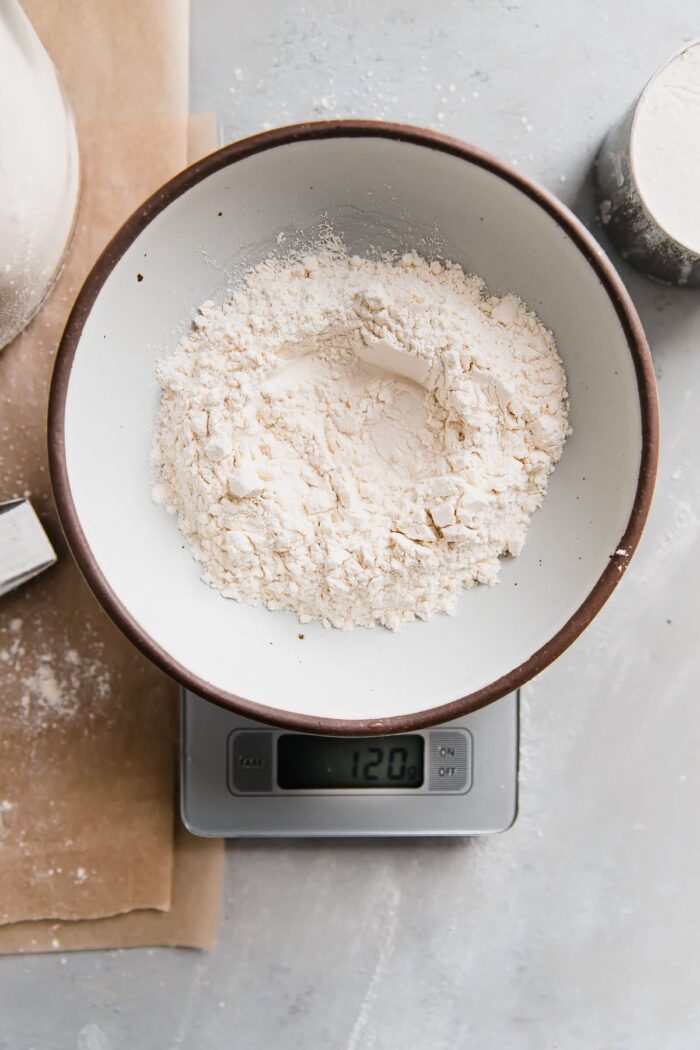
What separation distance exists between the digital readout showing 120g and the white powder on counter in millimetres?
596

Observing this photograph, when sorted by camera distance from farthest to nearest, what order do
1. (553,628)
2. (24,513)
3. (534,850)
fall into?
(534,850) → (24,513) → (553,628)

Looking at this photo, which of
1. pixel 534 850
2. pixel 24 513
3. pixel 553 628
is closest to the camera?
pixel 553 628

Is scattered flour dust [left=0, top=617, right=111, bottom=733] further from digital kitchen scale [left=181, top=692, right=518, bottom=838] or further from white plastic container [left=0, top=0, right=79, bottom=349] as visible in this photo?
white plastic container [left=0, top=0, right=79, bottom=349]

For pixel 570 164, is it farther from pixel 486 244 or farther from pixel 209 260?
pixel 209 260

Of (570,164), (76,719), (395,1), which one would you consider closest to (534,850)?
(76,719)

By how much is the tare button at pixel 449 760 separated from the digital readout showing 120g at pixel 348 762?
0.04ft

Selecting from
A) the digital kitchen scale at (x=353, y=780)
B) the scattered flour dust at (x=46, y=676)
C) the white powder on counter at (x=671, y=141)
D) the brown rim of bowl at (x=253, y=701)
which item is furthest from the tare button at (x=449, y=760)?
the white powder on counter at (x=671, y=141)

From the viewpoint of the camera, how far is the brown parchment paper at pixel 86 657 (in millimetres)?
910

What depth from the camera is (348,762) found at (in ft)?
2.95

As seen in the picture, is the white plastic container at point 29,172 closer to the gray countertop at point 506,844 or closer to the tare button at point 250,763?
the gray countertop at point 506,844

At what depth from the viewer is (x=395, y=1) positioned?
94 cm

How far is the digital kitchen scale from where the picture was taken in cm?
89

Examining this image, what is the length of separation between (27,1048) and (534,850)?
62 centimetres

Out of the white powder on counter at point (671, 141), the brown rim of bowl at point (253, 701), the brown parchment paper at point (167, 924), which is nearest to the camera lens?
the brown rim of bowl at point (253, 701)
